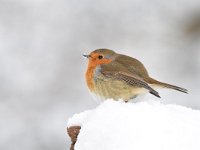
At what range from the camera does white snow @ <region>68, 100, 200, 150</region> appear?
2.26m

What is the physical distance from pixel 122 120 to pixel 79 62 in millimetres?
6018

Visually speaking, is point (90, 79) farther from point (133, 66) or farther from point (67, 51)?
point (67, 51)

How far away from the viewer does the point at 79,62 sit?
838 centimetres

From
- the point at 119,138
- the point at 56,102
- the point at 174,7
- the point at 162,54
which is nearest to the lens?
the point at 119,138

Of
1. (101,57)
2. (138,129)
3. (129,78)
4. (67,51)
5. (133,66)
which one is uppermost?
(67,51)

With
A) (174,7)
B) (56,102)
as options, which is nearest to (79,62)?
(56,102)

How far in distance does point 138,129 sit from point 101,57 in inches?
96.3

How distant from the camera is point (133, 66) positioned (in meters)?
4.60

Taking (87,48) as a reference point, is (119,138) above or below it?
below

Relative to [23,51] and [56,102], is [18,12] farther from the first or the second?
[56,102]

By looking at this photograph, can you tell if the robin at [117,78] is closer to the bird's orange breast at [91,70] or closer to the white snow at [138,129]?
the bird's orange breast at [91,70]

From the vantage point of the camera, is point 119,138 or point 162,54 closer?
point 119,138

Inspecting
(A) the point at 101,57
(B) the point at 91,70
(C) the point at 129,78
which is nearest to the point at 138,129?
(C) the point at 129,78

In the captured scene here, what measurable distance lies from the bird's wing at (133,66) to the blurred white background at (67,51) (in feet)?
9.64
